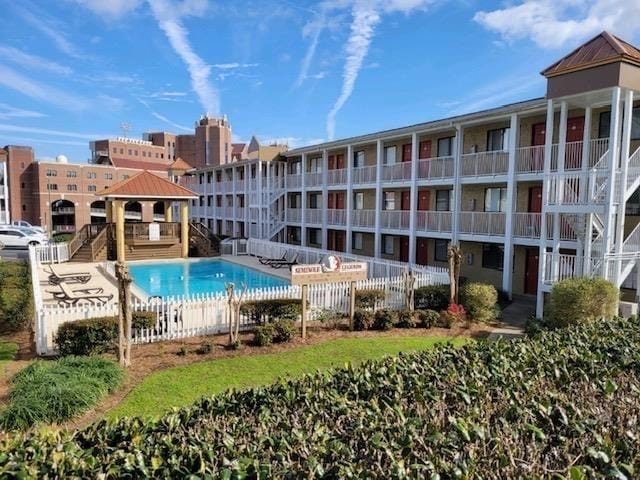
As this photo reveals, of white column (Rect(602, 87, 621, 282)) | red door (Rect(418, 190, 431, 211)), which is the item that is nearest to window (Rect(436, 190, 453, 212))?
red door (Rect(418, 190, 431, 211))

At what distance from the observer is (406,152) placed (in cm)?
2572

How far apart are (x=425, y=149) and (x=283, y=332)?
1556 centimetres

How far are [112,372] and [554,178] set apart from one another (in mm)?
14352

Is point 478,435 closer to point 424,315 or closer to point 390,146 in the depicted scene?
point 424,315

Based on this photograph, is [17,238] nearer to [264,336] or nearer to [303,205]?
[303,205]

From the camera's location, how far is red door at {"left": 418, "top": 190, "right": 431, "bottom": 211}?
24312 mm

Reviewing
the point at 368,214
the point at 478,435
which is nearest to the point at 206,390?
the point at 478,435

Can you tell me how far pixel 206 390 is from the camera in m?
Result: 8.88

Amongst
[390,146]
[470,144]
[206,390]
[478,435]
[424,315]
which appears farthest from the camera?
[390,146]

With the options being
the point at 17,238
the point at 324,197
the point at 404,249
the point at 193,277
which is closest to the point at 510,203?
the point at 404,249

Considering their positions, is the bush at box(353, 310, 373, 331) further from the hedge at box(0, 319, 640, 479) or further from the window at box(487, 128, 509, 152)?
the window at box(487, 128, 509, 152)

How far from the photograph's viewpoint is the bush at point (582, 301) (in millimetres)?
12250

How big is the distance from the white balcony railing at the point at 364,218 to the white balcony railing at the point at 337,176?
8.16ft

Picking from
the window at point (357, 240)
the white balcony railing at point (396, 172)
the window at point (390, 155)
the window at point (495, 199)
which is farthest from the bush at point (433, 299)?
the window at point (357, 240)
